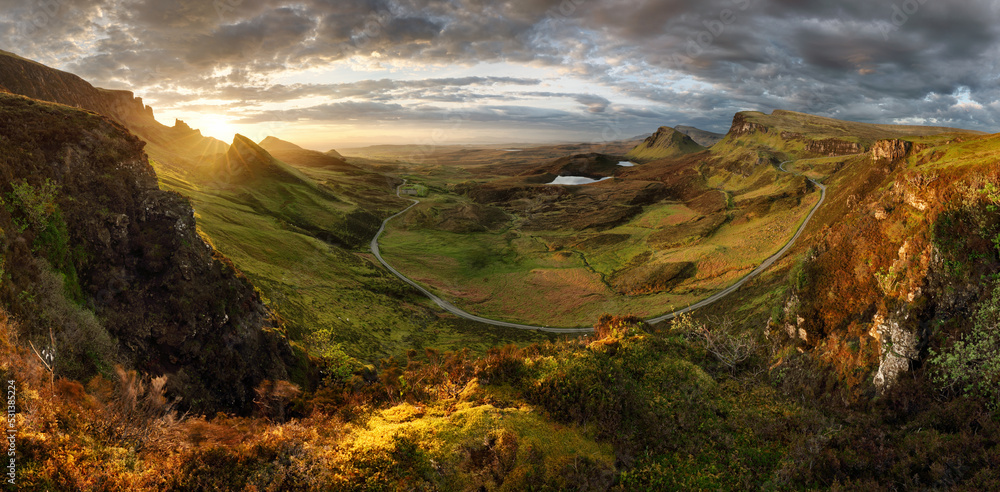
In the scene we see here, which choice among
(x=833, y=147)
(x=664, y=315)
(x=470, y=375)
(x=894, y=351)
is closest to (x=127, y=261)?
(x=470, y=375)

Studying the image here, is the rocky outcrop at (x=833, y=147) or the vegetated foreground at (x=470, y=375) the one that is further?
the rocky outcrop at (x=833, y=147)

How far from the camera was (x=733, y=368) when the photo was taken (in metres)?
24.2

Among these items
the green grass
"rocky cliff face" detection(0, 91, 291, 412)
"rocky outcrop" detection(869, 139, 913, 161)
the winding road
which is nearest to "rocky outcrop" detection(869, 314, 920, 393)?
the winding road

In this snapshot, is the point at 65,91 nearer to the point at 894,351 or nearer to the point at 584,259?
the point at 584,259

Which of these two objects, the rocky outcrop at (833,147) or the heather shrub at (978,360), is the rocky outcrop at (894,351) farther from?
the rocky outcrop at (833,147)

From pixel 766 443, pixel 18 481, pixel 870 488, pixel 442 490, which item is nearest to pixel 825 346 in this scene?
pixel 766 443

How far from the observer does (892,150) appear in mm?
69688

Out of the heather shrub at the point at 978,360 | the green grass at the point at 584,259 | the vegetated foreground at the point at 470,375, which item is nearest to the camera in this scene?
the vegetated foreground at the point at 470,375

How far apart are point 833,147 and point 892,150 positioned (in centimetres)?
14430

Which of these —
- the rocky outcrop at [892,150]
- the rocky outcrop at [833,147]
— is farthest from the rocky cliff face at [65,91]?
the rocky outcrop at [833,147]

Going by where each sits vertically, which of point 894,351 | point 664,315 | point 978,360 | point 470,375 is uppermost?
point 978,360

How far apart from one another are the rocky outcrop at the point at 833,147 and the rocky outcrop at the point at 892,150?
124 m

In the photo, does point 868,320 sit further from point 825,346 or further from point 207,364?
point 207,364

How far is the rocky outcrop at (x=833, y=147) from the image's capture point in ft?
565
